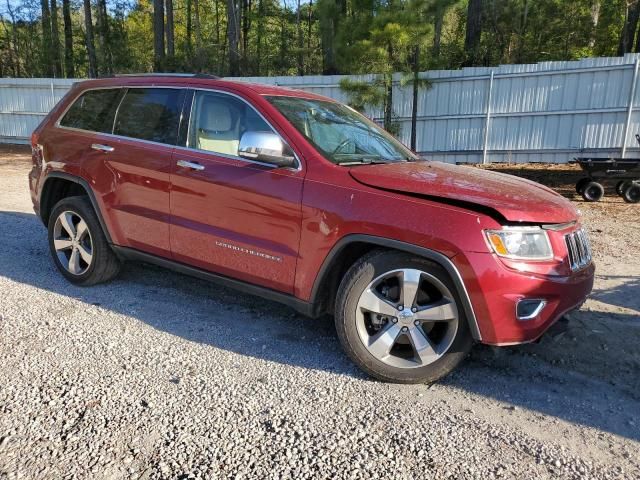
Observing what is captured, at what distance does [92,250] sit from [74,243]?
0.26 m

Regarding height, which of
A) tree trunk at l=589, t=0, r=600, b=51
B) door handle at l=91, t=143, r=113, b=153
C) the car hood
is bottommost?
the car hood

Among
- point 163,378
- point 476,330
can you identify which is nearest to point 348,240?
point 476,330

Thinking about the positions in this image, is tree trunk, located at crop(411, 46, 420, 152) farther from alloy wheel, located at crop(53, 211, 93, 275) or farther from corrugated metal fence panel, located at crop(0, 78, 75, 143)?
corrugated metal fence panel, located at crop(0, 78, 75, 143)

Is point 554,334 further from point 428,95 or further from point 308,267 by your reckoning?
point 428,95

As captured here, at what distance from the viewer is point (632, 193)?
9031mm

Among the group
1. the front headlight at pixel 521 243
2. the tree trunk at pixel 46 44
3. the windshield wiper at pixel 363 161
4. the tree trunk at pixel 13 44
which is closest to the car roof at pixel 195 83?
the windshield wiper at pixel 363 161

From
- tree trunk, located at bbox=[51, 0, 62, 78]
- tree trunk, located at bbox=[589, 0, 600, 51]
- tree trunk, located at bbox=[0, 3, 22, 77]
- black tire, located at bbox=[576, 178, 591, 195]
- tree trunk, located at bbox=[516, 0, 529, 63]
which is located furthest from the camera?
tree trunk, located at bbox=[0, 3, 22, 77]

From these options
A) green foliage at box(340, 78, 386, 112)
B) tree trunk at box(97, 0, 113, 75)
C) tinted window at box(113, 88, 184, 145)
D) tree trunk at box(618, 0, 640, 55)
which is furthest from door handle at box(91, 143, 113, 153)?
tree trunk at box(97, 0, 113, 75)

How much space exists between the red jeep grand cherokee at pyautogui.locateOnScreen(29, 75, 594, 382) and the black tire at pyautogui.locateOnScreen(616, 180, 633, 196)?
661 centimetres

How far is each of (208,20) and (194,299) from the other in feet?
148

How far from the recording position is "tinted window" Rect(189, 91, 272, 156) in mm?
3764

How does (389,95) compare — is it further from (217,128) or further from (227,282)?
(227,282)

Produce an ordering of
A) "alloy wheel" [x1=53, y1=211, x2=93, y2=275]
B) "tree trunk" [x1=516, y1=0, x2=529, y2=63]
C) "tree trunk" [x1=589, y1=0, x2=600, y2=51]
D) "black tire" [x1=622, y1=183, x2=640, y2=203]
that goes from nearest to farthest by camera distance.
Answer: "alloy wheel" [x1=53, y1=211, x2=93, y2=275] → "black tire" [x1=622, y1=183, x2=640, y2=203] → "tree trunk" [x1=516, y1=0, x2=529, y2=63] → "tree trunk" [x1=589, y1=0, x2=600, y2=51]

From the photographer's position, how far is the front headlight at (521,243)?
9.36ft
